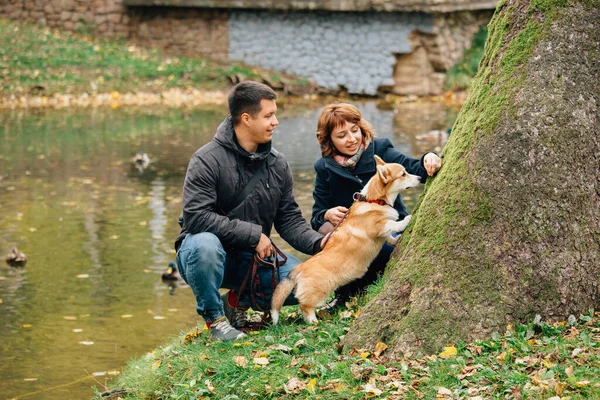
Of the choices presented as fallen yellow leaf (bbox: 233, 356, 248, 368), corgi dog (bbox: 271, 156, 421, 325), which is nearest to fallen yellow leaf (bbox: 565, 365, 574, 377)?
corgi dog (bbox: 271, 156, 421, 325)

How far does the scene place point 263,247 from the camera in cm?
567

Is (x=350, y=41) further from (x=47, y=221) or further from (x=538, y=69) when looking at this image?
(x=538, y=69)

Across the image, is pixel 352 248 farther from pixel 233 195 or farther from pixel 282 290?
pixel 233 195

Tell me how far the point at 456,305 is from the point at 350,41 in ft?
67.0

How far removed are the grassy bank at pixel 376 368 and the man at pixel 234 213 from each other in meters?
0.39

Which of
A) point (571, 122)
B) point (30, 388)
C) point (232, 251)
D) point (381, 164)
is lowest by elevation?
point (30, 388)

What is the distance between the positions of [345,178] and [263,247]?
0.80 meters

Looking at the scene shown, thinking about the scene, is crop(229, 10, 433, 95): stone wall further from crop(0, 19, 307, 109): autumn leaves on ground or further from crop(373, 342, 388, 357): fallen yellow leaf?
crop(373, 342, 388, 357): fallen yellow leaf

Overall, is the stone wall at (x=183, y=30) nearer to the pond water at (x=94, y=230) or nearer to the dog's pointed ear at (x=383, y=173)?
the pond water at (x=94, y=230)

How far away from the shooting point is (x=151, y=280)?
8.88 metres

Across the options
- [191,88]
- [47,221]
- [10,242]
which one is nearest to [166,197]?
[47,221]

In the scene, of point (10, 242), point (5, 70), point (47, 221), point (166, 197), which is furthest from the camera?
point (5, 70)

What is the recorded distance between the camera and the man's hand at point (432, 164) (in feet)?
17.9

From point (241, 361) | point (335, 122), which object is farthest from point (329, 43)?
point (241, 361)
